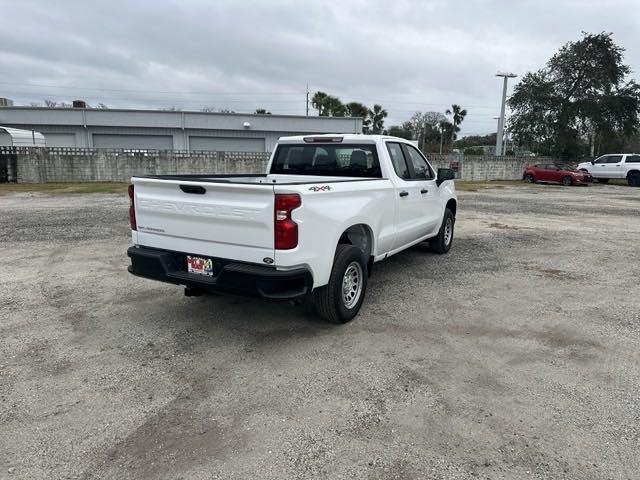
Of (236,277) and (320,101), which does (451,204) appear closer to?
(236,277)

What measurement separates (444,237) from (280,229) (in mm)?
4740

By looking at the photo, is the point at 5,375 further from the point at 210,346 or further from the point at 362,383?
the point at 362,383

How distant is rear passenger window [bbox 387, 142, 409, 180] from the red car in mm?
24960

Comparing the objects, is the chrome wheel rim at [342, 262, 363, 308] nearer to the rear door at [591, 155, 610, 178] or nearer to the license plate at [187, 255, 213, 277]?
the license plate at [187, 255, 213, 277]

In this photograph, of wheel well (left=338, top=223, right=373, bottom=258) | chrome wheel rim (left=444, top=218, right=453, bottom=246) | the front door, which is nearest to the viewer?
wheel well (left=338, top=223, right=373, bottom=258)

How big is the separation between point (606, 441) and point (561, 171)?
28.2 m

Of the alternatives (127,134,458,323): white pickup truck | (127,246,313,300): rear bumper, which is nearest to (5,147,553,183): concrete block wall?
(127,134,458,323): white pickup truck

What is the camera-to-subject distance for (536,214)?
540 inches

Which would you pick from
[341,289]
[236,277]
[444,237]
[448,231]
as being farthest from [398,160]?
[236,277]

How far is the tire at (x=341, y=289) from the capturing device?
14.3 ft

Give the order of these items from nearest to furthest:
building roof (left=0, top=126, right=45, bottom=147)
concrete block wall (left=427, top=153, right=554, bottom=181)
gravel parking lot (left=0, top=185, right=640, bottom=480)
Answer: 1. gravel parking lot (left=0, top=185, right=640, bottom=480)
2. building roof (left=0, top=126, right=45, bottom=147)
3. concrete block wall (left=427, top=153, right=554, bottom=181)

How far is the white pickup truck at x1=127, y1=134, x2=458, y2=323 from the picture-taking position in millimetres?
3783

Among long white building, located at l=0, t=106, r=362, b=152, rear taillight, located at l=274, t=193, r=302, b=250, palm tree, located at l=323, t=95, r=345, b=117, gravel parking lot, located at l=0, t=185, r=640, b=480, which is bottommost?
gravel parking lot, located at l=0, t=185, r=640, b=480

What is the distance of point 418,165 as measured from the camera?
660 centimetres
